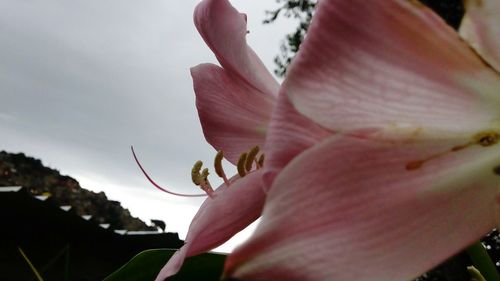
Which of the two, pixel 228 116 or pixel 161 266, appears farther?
pixel 161 266

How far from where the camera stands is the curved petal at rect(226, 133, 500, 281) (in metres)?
0.24

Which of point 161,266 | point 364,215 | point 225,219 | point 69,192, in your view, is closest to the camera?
point 364,215

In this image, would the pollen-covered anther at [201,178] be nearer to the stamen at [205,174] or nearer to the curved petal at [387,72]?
the stamen at [205,174]

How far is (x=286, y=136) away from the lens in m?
0.26

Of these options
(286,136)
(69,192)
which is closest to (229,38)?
(286,136)

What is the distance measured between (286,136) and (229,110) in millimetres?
228

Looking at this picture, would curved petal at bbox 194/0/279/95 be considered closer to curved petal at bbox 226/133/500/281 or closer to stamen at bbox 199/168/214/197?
stamen at bbox 199/168/214/197

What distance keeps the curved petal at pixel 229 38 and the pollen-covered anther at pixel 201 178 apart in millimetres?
70

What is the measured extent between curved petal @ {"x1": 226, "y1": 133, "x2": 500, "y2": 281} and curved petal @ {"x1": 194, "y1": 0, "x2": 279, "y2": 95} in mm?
203

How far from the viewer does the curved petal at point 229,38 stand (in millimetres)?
448

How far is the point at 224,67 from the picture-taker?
0.47 meters

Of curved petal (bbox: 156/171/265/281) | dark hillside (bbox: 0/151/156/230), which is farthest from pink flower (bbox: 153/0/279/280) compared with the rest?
dark hillside (bbox: 0/151/156/230)

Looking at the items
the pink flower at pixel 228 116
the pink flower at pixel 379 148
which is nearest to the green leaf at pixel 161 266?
the pink flower at pixel 228 116

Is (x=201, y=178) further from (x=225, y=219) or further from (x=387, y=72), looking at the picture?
(x=387, y=72)
